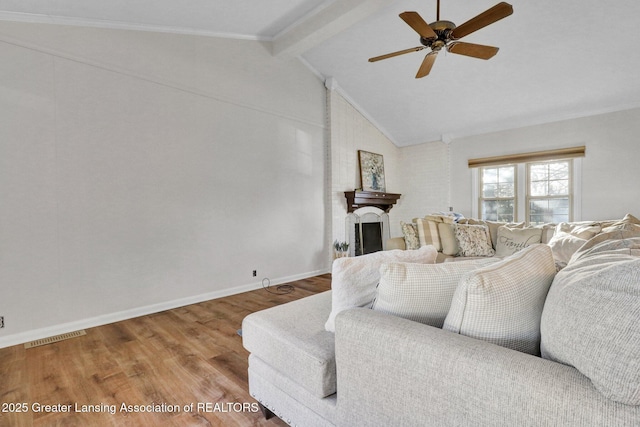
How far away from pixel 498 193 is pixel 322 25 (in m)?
4.31

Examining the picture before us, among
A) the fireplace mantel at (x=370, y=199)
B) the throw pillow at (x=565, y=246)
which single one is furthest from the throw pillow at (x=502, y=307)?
the fireplace mantel at (x=370, y=199)

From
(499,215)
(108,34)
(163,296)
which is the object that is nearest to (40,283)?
(163,296)

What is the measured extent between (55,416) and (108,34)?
3.24 metres

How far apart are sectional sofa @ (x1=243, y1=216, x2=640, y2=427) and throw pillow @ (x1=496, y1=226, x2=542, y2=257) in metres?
2.74

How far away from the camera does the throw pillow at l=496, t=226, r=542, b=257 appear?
3.67m

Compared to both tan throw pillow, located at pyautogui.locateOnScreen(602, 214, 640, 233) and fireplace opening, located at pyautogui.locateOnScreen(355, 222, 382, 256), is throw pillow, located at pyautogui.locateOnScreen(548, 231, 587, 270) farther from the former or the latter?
fireplace opening, located at pyautogui.locateOnScreen(355, 222, 382, 256)

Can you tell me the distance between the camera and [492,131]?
19.5 feet

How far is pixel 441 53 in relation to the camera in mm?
4434

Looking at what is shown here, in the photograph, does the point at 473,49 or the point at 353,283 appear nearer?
the point at 353,283

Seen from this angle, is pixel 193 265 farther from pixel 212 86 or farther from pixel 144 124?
pixel 212 86

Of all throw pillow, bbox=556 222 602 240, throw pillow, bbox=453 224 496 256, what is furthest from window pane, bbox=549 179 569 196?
throw pillow, bbox=453 224 496 256

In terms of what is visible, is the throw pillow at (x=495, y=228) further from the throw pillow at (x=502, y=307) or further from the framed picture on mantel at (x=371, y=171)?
the throw pillow at (x=502, y=307)

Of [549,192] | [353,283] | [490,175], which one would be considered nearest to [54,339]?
[353,283]

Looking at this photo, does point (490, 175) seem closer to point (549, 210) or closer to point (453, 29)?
point (549, 210)
